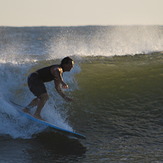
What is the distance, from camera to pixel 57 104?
8.67 m

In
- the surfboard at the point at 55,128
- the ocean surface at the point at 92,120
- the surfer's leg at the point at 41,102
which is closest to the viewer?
the ocean surface at the point at 92,120

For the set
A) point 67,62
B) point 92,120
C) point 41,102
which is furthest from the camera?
point 92,120

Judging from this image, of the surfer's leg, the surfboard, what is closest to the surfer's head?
the surfer's leg

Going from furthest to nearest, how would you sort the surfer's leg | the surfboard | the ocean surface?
the surfer's leg
the surfboard
the ocean surface

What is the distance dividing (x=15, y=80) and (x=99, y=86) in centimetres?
246

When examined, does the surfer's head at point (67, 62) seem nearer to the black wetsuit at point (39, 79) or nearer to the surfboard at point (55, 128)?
the black wetsuit at point (39, 79)

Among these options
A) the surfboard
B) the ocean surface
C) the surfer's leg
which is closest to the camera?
the ocean surface

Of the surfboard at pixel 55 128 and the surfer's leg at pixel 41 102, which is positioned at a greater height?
the surfer's leg at pixel 41 102

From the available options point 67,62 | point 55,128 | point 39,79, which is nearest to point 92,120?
point 55,128

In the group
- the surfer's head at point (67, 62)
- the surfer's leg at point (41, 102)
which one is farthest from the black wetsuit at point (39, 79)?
the surfer's head at point (67, 62)

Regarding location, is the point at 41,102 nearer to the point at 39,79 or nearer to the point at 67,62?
the point at 39,79

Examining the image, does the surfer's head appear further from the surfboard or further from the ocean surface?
the ocean surface

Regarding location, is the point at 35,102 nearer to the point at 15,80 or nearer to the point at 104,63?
the point at 15,80

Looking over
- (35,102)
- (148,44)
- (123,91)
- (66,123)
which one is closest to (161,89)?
(123,91)
